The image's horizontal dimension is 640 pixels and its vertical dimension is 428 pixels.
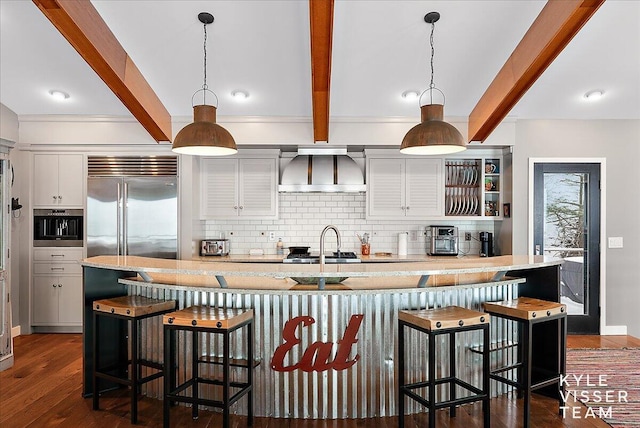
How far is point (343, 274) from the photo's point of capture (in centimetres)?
284

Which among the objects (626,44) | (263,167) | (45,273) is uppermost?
(626,44)

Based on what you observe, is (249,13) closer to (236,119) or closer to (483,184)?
(236,119)

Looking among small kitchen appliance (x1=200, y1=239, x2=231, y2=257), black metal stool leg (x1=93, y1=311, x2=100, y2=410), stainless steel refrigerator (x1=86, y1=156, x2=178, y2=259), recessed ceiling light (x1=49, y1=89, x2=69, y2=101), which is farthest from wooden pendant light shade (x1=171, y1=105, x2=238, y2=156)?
small kitchen appliance (x1=200, y1=239, x2=231, y2=257)

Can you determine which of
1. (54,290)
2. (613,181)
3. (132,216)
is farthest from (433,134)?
(54,290)

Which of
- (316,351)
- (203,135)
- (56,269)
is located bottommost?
(316,351)

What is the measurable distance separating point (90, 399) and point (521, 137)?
533cm

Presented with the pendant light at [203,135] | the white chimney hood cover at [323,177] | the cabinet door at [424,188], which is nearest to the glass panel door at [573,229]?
the cabinet door at [424,188]

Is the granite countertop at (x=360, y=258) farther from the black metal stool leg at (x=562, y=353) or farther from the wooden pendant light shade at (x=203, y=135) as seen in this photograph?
the wooden pendant light shade at (x=203, y=135)

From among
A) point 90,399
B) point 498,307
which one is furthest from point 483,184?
point 90,399

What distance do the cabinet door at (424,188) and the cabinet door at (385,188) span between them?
0.30ft

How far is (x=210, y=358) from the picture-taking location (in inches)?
127

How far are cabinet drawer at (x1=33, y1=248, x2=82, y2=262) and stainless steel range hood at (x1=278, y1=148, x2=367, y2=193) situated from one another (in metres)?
2.60

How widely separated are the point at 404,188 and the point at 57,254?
4.38m

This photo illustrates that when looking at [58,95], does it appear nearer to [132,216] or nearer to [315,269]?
[132,216]
